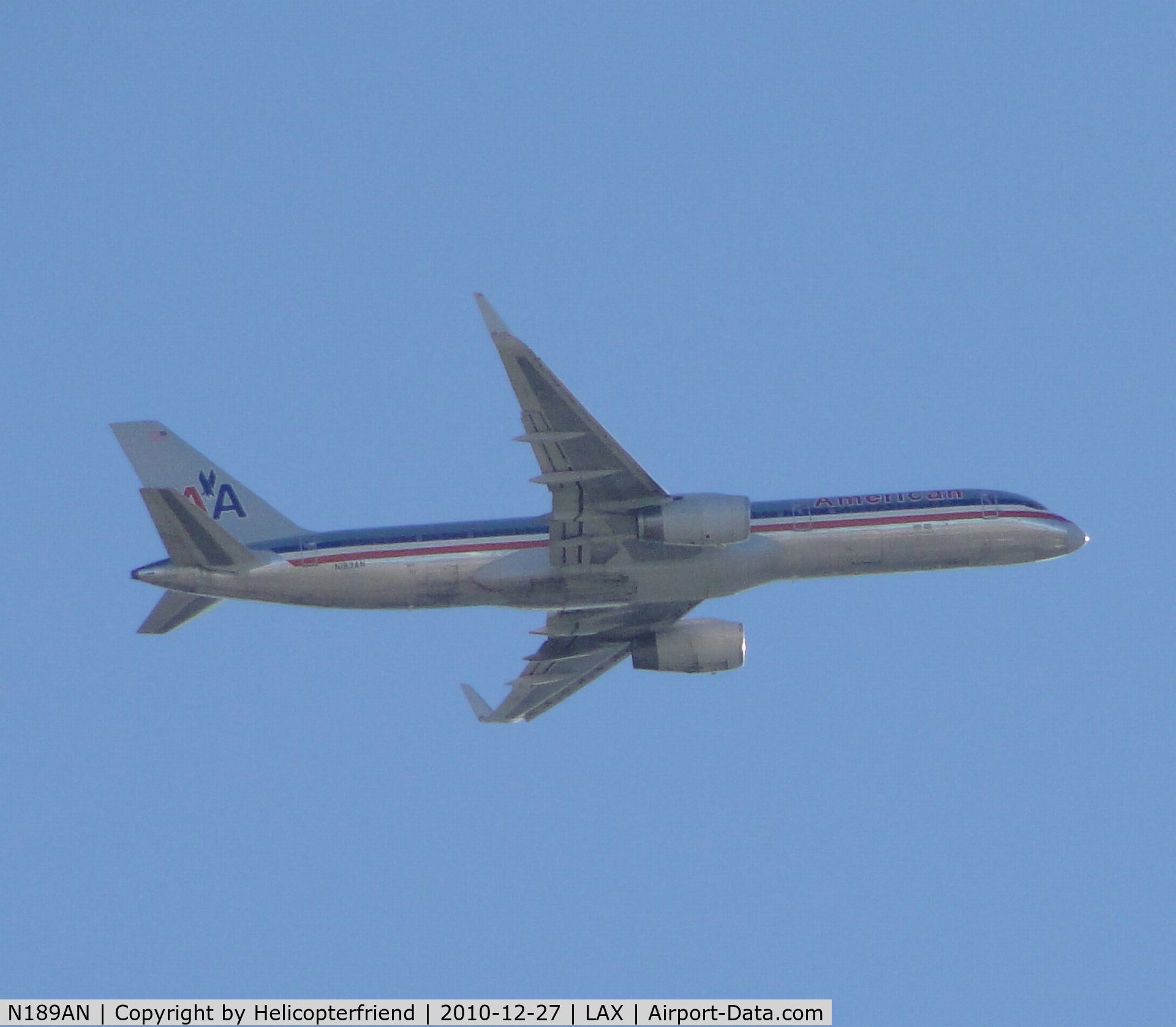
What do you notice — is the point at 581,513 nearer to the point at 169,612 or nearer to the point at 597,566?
the point at 597,566

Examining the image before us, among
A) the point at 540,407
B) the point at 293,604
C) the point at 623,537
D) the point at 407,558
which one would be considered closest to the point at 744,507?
the point at 623,537

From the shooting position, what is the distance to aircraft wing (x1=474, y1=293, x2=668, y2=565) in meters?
48.2

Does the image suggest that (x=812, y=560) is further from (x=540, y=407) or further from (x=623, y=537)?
(x=540, y=407)

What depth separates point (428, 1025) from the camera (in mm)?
45781

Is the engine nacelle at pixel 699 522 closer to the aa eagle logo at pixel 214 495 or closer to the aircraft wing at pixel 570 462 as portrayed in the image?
the aircraft wing at pixel 570 462

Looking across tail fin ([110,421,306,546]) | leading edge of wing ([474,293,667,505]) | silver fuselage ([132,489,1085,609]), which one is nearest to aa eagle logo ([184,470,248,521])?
tail fin ([110,421,306,546])

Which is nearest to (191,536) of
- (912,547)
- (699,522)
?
(699,522)

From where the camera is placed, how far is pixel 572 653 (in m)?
61.7

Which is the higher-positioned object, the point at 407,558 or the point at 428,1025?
the point at 407,558

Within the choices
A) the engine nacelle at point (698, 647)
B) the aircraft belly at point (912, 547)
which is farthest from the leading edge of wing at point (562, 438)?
the engine nacelle at point (698, 647)

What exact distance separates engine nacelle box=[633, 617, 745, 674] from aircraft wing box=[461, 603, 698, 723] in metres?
0.57

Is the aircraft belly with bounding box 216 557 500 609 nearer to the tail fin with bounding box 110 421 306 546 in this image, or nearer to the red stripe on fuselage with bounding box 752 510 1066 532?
the tail fin with bounding box 110 421 306 546

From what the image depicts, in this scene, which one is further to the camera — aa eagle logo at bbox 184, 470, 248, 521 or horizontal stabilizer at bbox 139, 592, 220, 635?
aa eagle logo at bbox 184, 470, 248, 521

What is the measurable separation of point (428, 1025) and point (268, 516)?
19.3 m
